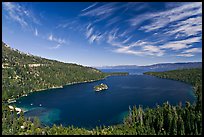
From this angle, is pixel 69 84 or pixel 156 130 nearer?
pixel 156 130

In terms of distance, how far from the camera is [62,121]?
8231 centimetres

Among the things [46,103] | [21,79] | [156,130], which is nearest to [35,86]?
[21,79]

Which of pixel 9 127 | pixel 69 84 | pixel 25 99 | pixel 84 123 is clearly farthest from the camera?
pixel 69 84

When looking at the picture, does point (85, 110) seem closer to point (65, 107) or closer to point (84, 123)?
point (65, 107)

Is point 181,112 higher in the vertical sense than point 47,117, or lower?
higher

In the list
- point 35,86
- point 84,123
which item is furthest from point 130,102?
point 35,86

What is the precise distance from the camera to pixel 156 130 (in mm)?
60531

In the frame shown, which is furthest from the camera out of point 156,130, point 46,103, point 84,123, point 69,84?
point 69,84

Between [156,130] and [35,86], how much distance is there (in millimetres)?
119020

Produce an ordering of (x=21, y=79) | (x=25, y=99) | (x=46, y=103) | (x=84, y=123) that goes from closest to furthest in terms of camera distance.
A: (x=84, y=123)
(x=46, y=103)
(x=25, y=99)
(x=21, y=79)

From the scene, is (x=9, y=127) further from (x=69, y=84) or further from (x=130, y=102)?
(x=69, y=84)

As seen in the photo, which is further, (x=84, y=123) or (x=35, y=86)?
(x=35, y=86)

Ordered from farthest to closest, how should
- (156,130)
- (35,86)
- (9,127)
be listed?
(35,86) < (9,127) < (156,130)

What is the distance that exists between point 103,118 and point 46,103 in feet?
143
